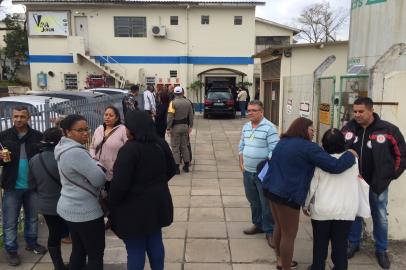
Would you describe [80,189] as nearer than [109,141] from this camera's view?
Yes

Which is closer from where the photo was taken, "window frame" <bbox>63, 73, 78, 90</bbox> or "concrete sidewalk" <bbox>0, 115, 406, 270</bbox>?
"concrete sidewalk" <bbox>0, 115, 406, 270</bbox>

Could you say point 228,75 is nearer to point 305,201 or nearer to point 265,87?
point 265,87

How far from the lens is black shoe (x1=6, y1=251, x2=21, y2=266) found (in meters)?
4.18

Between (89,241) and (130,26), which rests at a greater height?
(130,26)

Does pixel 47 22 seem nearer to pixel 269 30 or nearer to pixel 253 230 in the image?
pixel 269 30

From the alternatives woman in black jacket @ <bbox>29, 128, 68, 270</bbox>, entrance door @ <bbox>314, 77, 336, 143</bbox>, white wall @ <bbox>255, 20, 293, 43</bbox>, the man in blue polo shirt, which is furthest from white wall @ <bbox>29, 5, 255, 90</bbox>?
woman in black jacket @ <bbox>29, 128, 68, 270</bbox>

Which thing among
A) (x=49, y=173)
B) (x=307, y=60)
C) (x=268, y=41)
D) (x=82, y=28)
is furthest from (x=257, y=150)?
(x=268, y=41)

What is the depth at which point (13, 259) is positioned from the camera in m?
4.21

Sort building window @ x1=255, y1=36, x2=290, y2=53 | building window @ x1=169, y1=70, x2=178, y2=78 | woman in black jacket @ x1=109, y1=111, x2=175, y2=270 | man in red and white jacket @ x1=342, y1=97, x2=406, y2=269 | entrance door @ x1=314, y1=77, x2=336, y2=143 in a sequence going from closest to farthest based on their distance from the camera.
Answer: woman in black jacket @ x1=109, y1=111, x2=175, y2=270, man in red and white jacket @ x1=342, y1=97, x2=406, y2=269, entrance door @ x1=314, y1=77, x2=336, y2=143, building window @ x1=169, y1=70, x2=178, y2=78, building window @ x1=255, y1=36, x2=290, y2=53

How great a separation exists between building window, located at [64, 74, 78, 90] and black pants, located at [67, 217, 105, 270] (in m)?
22.7

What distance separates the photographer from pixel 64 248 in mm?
4570

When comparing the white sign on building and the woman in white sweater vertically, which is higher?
the white sign on building

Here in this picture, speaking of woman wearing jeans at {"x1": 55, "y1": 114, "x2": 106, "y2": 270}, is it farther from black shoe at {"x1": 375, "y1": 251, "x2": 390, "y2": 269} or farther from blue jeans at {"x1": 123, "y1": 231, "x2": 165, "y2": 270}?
black shoe at {"x1": 375, "y1": 251, "x2": 390, "y2": 269}

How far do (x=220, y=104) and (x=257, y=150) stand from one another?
48.4ft
